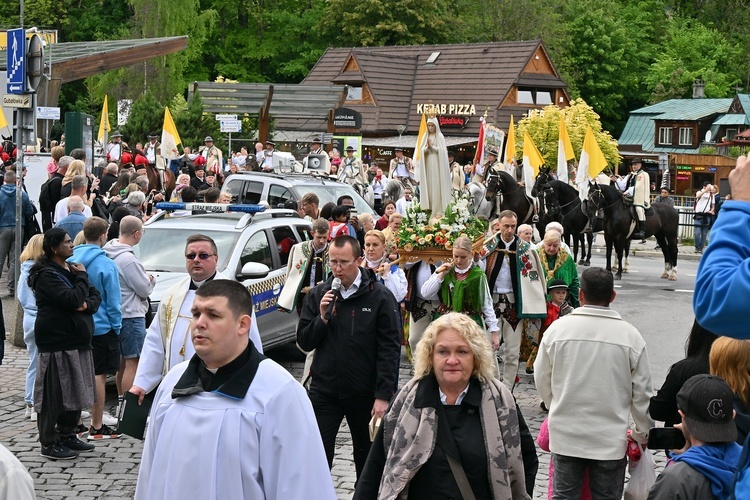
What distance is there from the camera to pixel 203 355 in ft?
13.4

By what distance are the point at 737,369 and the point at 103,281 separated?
19.9 feet

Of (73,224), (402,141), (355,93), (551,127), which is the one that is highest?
(355,93)

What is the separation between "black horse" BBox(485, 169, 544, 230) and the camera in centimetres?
2594

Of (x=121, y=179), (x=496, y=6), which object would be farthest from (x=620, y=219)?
(x=496, y=6)

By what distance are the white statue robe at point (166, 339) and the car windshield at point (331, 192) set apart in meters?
11.8

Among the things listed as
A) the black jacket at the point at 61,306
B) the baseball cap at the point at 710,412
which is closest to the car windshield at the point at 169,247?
the black jacket at the point at 61,306

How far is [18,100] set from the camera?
48.4 ft

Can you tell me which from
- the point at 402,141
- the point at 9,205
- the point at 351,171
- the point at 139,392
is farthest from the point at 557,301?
the point at 402,141

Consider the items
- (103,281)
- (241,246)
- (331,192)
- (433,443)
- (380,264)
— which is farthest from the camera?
(331,192)

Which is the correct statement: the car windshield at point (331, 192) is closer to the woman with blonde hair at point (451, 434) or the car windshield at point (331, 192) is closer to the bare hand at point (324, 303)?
the bare hand at point (324, 303)

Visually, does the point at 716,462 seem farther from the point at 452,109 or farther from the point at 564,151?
the point at 452,109

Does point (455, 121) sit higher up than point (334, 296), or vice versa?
point (455, 121)

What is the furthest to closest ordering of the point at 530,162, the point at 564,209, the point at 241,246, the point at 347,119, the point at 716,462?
1. the point at 347,119
2. the point at 530,162
3. the point at 564,209
4. the point at 241,246
5. the point at 716,462

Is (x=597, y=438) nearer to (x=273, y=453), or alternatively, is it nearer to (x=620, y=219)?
(x=273, y=453)
